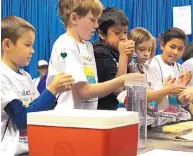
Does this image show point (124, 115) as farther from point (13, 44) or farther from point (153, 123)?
point (153, 123)

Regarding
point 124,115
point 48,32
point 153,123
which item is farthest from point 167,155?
point 48,32

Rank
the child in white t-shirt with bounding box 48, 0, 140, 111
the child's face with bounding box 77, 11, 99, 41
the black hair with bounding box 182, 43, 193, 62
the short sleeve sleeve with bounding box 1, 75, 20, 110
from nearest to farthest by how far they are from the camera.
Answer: the short sleeve sleeve with bounding box 1, 75, 20, 110 < the child in white t-shirt with bounding box 48, 0, 140, 111 < the child's face with bounding box 77, 11, 99, 41 < the black hair with bounding box 182, 43, 193, 62

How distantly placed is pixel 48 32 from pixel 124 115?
3893 millimetres

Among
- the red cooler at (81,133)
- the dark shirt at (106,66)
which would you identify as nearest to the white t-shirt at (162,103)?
the dark shirt at (106,66)

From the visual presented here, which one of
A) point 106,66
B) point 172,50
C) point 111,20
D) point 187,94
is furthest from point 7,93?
point 172,50

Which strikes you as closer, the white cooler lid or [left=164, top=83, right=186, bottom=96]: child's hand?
the white cooler lid

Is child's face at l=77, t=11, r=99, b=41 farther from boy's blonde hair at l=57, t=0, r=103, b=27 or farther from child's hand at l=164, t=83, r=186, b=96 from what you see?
child's hand at l=164, t=83, r=186, b=96

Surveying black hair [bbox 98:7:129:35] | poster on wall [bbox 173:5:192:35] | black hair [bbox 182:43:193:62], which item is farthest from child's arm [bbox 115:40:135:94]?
poster on wall [bbox 173:5:192:35]

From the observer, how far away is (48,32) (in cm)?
464

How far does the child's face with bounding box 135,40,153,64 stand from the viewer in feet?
6.02

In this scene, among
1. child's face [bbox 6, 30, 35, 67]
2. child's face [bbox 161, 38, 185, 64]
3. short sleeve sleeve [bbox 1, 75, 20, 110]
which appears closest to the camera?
short sleeve sleeve [bbox 1, 75, 20, 110]

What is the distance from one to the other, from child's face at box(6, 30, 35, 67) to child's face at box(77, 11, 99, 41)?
0.24 meters

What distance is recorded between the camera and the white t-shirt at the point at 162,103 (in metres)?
1.74

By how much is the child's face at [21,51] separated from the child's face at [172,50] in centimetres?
101
